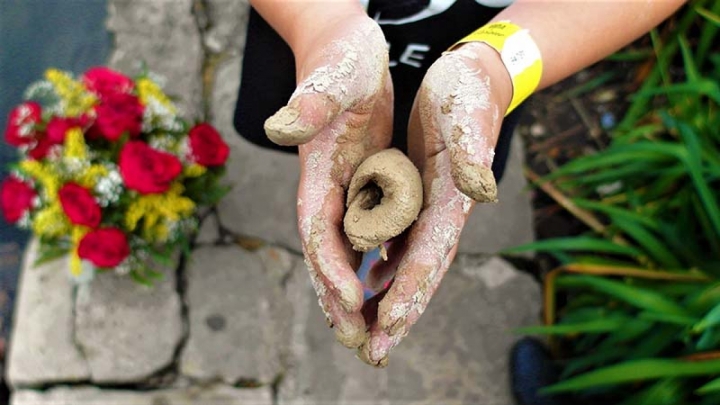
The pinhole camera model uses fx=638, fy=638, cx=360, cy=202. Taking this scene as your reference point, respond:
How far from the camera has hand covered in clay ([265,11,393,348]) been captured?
3.14 ft

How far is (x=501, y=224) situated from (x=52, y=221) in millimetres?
1421

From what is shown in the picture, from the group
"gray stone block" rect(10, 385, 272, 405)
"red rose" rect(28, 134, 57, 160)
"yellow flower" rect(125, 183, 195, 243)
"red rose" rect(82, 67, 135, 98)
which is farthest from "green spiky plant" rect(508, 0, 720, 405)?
"red rose" rect(28, 134, 57, 160)

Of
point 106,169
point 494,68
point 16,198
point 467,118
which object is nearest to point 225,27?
point 106,169

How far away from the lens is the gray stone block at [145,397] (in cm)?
192

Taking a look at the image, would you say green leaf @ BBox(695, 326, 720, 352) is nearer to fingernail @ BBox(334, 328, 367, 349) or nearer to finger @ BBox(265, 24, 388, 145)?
fingernail @ BBox(334, 328, 367, 349)

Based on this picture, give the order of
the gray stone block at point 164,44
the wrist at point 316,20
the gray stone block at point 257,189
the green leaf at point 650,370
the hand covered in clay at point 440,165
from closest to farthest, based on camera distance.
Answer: the hand covered in clay at point 440,165 < the wrist at point 316,20 < the green leaf at point 650,370 < the gray stone block at point 257,189 < the gray stone block at point 164,44

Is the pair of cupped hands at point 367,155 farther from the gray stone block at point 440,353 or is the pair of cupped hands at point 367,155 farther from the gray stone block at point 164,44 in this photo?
the gray stone block at point 164,44

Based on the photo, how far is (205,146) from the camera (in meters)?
1.82

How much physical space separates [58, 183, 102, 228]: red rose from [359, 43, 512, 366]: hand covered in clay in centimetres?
92

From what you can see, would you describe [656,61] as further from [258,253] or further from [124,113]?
[124,113]

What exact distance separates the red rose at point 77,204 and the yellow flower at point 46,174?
0.24ft

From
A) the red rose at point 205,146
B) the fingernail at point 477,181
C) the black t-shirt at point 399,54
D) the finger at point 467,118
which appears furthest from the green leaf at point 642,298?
the red rose at point 205,146

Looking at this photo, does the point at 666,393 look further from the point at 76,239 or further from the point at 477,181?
the point at 76,239

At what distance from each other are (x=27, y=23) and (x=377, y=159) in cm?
178
